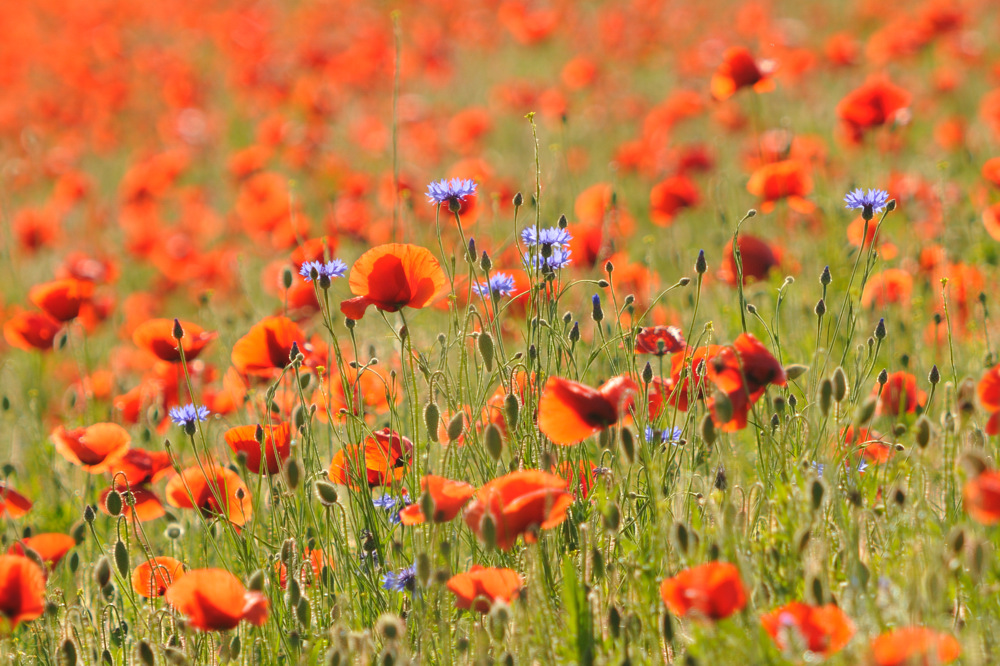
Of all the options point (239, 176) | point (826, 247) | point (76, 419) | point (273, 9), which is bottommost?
point (76, 419)

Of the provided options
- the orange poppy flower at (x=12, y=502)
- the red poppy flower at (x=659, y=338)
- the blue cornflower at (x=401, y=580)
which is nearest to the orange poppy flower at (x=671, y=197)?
the red poppy flower at (x=659, y=338)

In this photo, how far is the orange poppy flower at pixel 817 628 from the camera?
137 cm

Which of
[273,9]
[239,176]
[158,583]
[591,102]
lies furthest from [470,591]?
[273,9]

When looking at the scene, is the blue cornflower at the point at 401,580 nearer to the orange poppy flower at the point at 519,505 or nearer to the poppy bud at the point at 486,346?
the orange poppy flower at the point at 519,505

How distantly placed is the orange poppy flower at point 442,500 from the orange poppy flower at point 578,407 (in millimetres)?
190

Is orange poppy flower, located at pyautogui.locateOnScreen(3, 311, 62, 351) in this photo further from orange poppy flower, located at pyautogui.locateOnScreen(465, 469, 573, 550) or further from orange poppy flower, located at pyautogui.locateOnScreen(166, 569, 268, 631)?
orange poppy flower, located at pyautogui.locateOnScreen(465, 469, 573, 550)

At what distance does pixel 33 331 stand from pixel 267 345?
1.42 metres

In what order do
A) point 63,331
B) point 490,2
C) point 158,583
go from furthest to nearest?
point 490,2
point 63,331
point 158,583

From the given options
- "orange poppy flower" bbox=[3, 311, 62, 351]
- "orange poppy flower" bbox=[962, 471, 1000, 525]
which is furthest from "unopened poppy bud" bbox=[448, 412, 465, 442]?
"orange poppy flower" bbox=[3, 311, 62, 351]

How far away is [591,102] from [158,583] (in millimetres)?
5825

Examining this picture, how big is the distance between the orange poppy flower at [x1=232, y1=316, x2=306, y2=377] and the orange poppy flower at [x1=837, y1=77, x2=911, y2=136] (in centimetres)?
251

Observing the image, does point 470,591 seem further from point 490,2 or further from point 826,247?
point 490,2

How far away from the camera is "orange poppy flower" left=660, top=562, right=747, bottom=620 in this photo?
140 cm

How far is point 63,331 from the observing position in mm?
3299
